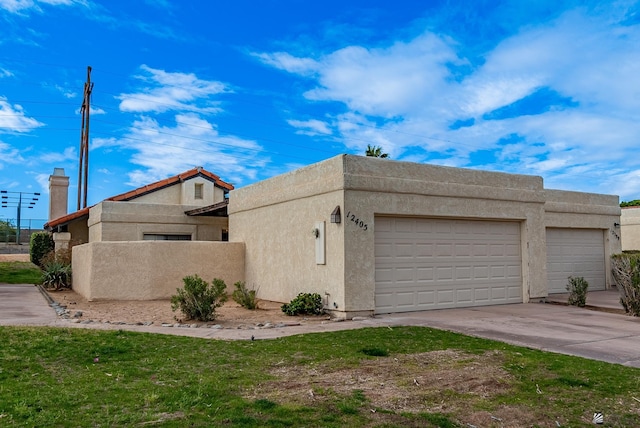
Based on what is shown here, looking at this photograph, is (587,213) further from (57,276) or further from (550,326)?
(57,276)

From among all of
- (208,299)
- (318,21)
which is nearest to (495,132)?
(318,21)

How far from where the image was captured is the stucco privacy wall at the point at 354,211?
11.9m

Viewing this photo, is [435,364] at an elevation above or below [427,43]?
below

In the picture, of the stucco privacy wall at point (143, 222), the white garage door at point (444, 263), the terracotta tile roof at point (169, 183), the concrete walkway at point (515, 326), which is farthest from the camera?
the terracotta tile roof at point (169, 183)

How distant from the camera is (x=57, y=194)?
3047 cm

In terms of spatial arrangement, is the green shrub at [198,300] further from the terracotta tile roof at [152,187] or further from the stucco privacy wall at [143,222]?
the terracotta tile roof at [152,187]

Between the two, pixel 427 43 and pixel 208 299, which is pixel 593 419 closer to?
pixel 208 299

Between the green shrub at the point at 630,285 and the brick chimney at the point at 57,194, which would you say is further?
the brick chimney at the point at 57,194

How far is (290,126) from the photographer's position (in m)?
28.3

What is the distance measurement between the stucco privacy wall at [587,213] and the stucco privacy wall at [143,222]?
13.7 m

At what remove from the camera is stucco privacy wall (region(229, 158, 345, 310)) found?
1214 centimetres

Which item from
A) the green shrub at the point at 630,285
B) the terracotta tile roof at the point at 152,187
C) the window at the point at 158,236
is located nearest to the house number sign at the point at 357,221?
the green shrub at the point at 630,285

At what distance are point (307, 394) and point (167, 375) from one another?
196cm

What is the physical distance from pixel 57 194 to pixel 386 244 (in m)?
24.7
